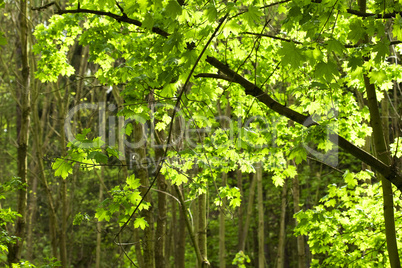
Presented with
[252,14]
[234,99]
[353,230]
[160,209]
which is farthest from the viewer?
[160,209]

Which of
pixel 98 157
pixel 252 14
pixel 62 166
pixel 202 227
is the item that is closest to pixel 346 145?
pixel 252 14

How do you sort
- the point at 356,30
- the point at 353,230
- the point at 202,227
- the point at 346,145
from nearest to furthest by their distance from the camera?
the point at 356,30 → the point at 346,145 → the point at 353,230 → the point at 202,227

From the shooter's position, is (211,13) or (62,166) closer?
(211,13)

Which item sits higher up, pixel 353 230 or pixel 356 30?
pixel 356 30

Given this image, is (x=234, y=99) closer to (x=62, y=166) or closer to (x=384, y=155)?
(x=384, y=155)

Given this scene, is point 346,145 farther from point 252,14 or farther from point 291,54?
point 252,14

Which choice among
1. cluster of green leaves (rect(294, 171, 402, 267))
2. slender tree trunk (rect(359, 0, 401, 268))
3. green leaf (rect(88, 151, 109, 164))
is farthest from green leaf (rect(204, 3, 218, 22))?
cluster of green leaves (rect(294, 171, 402, 267))

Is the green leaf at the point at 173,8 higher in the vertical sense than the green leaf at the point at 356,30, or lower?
lower

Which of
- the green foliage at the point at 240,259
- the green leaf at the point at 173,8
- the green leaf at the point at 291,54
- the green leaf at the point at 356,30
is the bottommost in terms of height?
the green foliage at the point at 240,259

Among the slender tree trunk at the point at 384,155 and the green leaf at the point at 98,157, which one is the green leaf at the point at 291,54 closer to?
the green leaf at the point at 98,157

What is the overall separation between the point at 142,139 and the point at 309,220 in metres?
2.88

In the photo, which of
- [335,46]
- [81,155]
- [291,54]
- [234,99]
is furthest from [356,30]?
[234,99]

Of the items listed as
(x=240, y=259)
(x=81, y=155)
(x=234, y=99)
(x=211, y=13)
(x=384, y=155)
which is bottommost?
(x=240, y=259)

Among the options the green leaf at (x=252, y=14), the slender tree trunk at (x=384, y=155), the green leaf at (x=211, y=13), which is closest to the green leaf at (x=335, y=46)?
the green leaf at (x=252, y=14)
